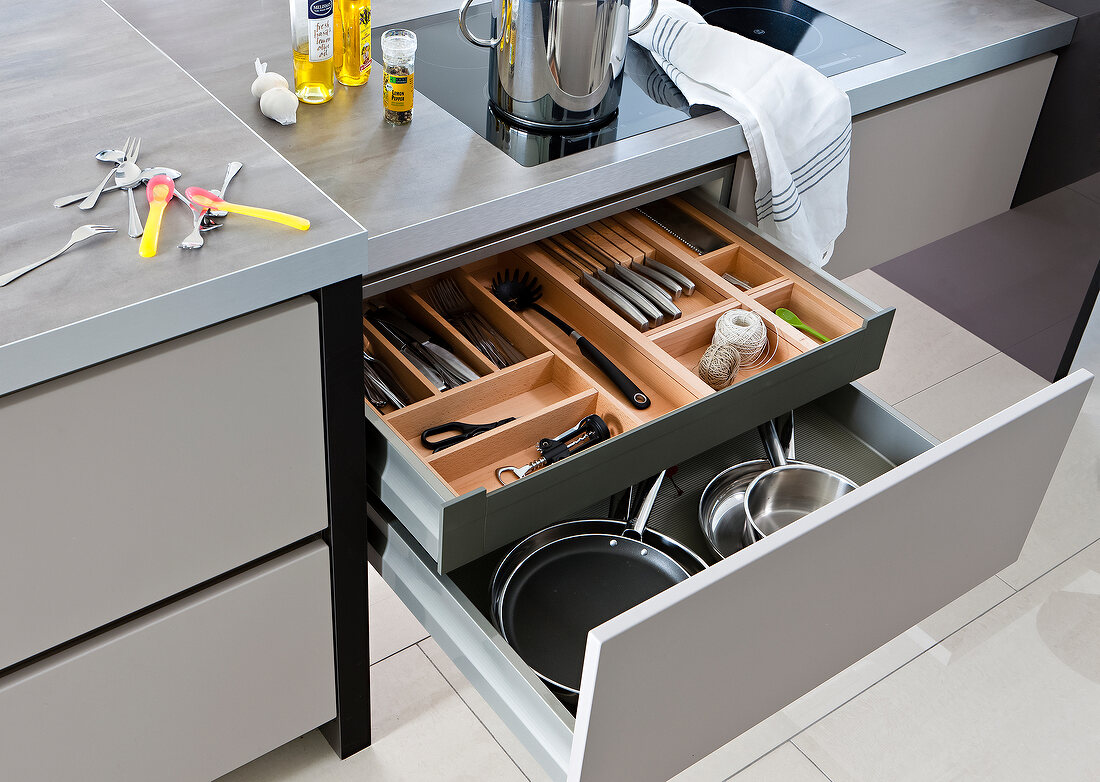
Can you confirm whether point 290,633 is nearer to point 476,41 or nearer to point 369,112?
point 369,112

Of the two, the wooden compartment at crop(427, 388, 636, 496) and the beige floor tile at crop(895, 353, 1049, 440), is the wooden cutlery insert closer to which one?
the wooden compartment at crop(427, 388, 636, 496)

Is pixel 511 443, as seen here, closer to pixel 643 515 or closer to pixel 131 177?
pixel 643 515

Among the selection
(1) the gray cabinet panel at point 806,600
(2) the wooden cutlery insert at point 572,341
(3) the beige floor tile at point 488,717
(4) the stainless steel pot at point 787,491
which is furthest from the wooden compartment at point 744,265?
(3) the beige floor tile at point 488,717

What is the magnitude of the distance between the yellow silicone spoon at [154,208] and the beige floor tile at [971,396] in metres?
1.68

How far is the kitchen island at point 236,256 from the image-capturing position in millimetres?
896

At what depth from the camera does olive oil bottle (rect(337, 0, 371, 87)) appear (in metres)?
1.22

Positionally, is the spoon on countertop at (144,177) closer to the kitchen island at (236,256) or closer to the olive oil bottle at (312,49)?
the kitchen island at (236,256)

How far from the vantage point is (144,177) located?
0.99 m

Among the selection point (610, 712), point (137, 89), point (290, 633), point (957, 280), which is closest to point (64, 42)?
point (137, 89)

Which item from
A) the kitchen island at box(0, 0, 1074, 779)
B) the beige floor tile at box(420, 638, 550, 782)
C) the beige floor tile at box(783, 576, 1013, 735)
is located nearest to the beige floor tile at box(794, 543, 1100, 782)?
the beige floor tile at box(783, 576, 1013, 735)

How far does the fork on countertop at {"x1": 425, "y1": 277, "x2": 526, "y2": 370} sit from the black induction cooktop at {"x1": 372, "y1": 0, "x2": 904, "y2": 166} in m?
0.21

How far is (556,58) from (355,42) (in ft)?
0.78

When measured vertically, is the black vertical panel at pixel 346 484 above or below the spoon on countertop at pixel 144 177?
below

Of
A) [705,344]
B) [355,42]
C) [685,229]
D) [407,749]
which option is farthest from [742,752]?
[355,42]
